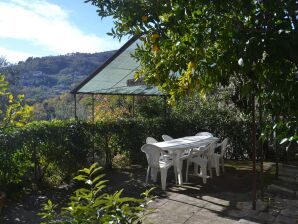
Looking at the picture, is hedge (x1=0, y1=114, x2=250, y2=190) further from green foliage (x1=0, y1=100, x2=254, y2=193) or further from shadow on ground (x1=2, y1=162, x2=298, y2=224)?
shadow on ground (x1=2, y1=162, x2=298, y2=224)

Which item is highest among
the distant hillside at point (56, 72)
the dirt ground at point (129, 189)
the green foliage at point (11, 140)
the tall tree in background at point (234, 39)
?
the distant hillside at point (56, 72)

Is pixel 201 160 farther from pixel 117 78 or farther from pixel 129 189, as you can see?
pixel 117 78

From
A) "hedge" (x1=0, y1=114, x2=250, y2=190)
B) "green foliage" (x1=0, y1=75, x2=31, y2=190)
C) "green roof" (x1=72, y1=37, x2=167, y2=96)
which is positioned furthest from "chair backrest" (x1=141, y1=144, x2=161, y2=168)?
"green roof" (x1=72, y1=37, x2=167, y2=96)

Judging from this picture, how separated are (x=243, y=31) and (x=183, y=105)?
10.7 m

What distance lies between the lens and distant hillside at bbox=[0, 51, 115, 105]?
1113 inches

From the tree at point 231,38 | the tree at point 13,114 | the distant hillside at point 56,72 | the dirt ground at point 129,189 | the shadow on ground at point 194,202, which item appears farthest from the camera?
the distant hillside at point 56,72

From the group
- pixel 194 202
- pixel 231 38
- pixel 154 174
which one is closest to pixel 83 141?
pixel 154 174

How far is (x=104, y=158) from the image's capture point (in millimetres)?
9258

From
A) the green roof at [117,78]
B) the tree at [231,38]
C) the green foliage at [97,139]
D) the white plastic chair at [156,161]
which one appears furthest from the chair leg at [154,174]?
the tree at [231,38]

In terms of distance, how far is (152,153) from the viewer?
7180mm

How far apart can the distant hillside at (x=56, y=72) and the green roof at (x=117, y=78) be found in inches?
634

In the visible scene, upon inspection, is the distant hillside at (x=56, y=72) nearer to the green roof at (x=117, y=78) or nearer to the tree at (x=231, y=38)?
the green roof at (x=117, y=78)

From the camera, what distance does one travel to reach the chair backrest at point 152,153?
7.12 metres

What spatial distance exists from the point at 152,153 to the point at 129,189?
0.83 meters
